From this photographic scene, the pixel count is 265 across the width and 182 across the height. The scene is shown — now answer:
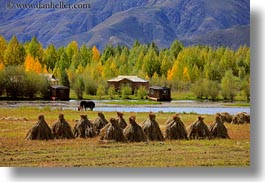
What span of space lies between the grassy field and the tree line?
479 millimetres

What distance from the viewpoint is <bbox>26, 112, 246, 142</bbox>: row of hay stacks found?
7055 mm

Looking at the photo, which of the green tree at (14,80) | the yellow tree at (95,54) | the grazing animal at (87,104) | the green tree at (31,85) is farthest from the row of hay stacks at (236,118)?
the green tree at (14,80)

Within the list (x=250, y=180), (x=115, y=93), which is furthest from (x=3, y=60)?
(x=250, y=180)

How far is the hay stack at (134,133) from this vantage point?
708 cm

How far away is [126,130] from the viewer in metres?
7.11

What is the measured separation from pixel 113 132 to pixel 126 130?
171 millimetres

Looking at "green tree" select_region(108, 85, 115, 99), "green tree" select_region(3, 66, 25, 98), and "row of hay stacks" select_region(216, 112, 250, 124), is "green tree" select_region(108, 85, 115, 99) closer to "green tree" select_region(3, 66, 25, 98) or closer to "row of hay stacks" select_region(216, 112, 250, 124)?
"green tree" select_region(3, 66, 25, 98)

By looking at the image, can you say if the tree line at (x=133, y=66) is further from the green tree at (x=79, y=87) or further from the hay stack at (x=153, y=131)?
the hay stack at (x=153, y=131)

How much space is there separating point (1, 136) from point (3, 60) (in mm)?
947

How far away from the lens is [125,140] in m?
7.07

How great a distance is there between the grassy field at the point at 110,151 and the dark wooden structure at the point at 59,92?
0.25 meters

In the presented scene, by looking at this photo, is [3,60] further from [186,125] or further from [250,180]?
[250,180]

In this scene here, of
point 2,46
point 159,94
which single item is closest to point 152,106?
point 159,94

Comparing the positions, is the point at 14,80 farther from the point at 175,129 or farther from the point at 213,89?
the point at 213,89
